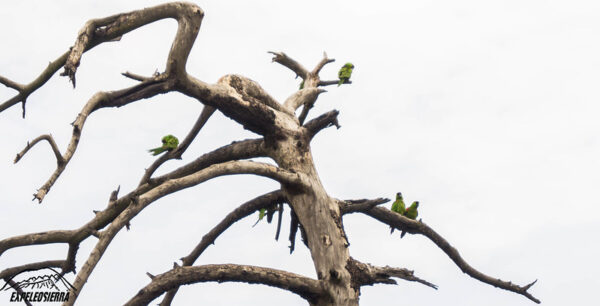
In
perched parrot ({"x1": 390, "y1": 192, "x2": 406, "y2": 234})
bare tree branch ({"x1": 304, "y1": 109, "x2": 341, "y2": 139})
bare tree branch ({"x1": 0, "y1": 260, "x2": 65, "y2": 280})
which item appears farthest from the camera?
perched parrot ({"x1": 390, "y1": 192, "x2": 406, "y2": 234})

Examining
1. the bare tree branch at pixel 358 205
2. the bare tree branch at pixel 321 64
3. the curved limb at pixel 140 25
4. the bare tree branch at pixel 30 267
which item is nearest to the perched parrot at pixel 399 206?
the bare tree branch at pixel 321 64

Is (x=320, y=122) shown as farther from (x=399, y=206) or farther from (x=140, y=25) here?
(x=399, y=206)

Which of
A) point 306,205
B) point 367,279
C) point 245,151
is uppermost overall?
point 245,151

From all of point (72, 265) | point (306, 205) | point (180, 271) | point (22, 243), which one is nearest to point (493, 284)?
point (306, 205)

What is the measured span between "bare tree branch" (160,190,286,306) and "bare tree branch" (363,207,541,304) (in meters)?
1.05

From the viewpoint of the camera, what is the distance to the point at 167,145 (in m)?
9.01

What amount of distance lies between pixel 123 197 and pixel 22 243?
1.04m

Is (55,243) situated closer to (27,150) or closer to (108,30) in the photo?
(27,150)

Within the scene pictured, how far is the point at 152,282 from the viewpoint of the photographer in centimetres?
578

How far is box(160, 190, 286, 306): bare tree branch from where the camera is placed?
746 centimetres

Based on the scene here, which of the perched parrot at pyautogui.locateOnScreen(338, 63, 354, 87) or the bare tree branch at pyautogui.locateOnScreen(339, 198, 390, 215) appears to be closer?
the bare tree branch at pyautogui.locateOnScreen(339, 198, 390, 215)

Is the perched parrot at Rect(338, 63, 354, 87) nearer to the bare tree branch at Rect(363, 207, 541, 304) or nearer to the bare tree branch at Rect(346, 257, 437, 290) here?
the bare tree branch at Rect(363, 207, 541, 304)

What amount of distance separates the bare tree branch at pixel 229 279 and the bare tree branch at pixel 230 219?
4.13ft

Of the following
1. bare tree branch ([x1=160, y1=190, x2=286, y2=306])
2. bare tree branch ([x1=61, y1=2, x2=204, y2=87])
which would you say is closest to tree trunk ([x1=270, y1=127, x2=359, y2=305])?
bare tree branch ([x1=160, y1=190, x2=286, y2=306])
